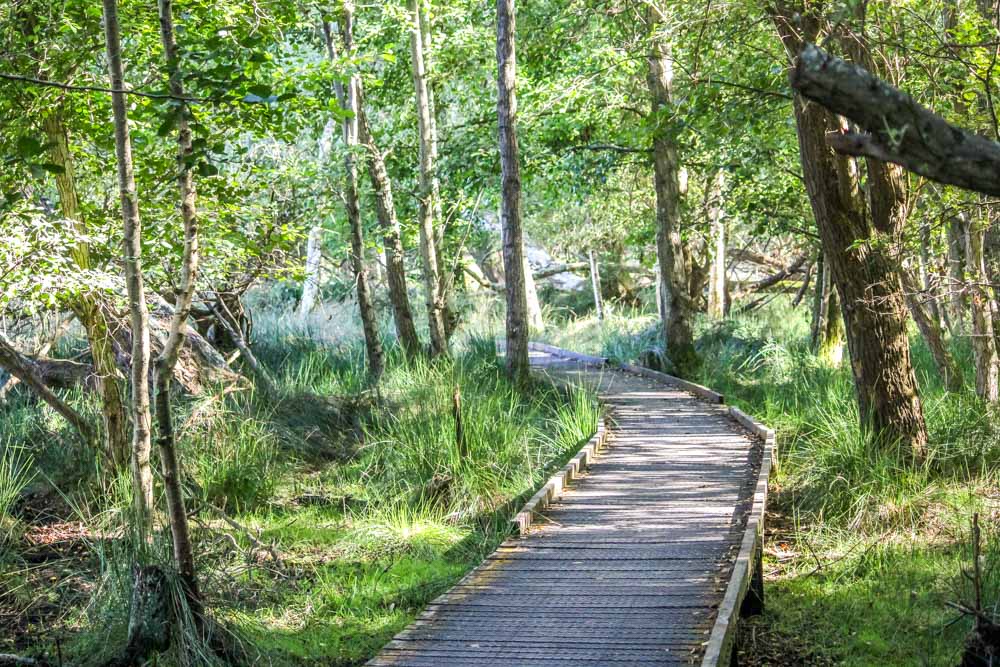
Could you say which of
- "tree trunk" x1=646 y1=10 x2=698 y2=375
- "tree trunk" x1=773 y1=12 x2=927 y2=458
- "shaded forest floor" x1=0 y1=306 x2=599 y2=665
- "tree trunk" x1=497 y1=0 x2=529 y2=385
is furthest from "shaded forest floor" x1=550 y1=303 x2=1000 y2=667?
"tree trunk" x1=646 y1=10 x2=698 y2=375

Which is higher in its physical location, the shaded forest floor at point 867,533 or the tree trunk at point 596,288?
the tree trunk at point 596,288

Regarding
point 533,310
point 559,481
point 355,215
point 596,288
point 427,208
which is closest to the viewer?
point 559,481

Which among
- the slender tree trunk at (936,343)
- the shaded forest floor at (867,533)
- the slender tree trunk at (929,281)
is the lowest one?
Answer: the shaded forest floor at (867,533)

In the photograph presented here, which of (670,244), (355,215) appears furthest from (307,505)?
(670,244)

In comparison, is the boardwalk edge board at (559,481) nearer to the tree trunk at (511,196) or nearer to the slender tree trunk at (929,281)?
the tree trunk at (511,196)

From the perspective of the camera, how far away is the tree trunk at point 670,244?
14727 millimetres

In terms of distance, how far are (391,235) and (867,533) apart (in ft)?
22.9

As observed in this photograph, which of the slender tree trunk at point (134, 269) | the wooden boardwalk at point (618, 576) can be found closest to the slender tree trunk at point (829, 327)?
the wooden boardwalk at point (618, 576)

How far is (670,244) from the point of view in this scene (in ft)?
Result: 49.8

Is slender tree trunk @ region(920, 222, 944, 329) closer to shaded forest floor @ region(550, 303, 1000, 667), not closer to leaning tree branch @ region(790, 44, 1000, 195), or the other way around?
shaded forest floor @ region(550, 303, 1000, 667)

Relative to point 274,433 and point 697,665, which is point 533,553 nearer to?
point 697,665

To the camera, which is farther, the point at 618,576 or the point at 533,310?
the point at 533,310

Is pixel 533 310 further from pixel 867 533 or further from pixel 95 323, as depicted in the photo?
pixel 95 323

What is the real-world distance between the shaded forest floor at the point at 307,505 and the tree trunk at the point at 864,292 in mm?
2942
